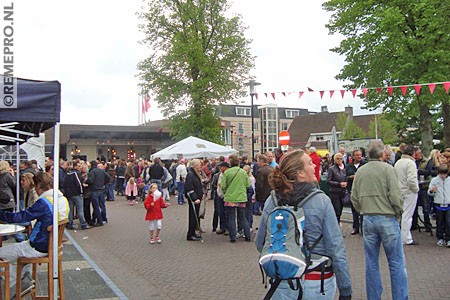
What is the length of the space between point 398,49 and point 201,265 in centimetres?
1748

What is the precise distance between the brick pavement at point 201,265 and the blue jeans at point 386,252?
2.42 ft

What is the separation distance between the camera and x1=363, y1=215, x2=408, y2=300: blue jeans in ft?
16.2

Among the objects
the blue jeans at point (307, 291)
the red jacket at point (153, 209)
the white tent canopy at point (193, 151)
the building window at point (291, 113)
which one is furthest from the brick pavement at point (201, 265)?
the building window at point (291, 113)

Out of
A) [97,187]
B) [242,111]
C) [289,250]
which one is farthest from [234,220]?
[242,111]

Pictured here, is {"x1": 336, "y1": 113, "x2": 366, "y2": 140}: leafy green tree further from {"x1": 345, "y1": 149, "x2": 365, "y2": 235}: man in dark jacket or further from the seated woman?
the seated woman

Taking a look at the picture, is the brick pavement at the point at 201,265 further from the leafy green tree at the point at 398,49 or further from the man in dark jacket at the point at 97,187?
the leafy green tree at the point at 398,49

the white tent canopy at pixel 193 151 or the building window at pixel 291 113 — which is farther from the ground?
the building window at pixel 291 113

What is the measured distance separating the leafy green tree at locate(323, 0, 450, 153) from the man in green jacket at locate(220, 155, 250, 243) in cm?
1439

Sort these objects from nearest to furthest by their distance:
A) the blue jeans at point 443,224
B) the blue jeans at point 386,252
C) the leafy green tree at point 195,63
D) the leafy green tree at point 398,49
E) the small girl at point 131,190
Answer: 1. the blue jeans at point 386,252
2. the blue jeans at point 443,224
3. the small girl at point 131,190
4. the leafy green tree at point 398,49
5. the leafy green tree at point 195,63

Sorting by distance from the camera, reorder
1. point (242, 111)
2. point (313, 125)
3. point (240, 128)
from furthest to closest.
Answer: point (242, 111) → point (240, 128) → point (313, 125)

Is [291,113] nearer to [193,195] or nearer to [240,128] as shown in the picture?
[240,128]

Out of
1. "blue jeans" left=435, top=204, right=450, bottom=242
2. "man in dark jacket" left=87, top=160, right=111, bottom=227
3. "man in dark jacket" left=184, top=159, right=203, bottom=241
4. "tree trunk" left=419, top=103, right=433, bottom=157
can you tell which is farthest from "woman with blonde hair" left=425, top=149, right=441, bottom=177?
"tree trunk" left=419, top=103, right=433, bottom=157

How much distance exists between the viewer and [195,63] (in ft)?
107

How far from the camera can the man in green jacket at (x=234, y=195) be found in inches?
386
